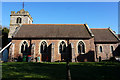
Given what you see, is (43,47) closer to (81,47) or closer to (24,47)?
(24,47)

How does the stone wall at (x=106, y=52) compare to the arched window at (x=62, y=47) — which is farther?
the stone wall at (x=106, y=52)

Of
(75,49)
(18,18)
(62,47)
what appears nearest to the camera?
(75,49)

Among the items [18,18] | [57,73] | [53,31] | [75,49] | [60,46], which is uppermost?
[18,18]

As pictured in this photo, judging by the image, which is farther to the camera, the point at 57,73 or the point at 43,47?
the point at 43,47

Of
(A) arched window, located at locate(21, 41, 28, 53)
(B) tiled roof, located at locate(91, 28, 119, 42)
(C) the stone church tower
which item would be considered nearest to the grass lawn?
(A) arched window, located at locate(21, 41, 28, 53)

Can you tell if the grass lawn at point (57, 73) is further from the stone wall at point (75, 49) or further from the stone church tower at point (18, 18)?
the stone church tower at point (18, 18)

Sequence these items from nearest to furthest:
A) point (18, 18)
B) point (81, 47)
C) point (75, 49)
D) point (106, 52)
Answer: point (75, 49) < point (81, 47) < point (106, 52) < point (18, 18)

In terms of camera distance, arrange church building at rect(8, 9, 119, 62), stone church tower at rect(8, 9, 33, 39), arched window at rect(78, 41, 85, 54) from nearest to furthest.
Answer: church building at rect(8, 9, 119, 62) < arched window at rect(78, 41, 85, 54) < stone church tower at rect(8, 9, 33, 39)

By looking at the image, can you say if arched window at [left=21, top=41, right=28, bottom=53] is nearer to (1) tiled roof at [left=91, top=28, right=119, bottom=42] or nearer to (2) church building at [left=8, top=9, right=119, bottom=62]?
(2) church building at [left=8, top=9, right=119, bottom=62]

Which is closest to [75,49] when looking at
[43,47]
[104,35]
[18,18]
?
[43,47]

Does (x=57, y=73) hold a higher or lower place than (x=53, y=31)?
lower

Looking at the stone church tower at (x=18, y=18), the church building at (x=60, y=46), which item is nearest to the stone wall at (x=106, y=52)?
the church building at (x=60, y=46)

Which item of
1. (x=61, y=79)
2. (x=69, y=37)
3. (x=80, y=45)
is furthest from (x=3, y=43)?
(x=61, y=79)

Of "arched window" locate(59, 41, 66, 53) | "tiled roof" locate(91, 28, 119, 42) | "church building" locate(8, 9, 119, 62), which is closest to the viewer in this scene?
"church building" locate(8, 9, 119, 62)
